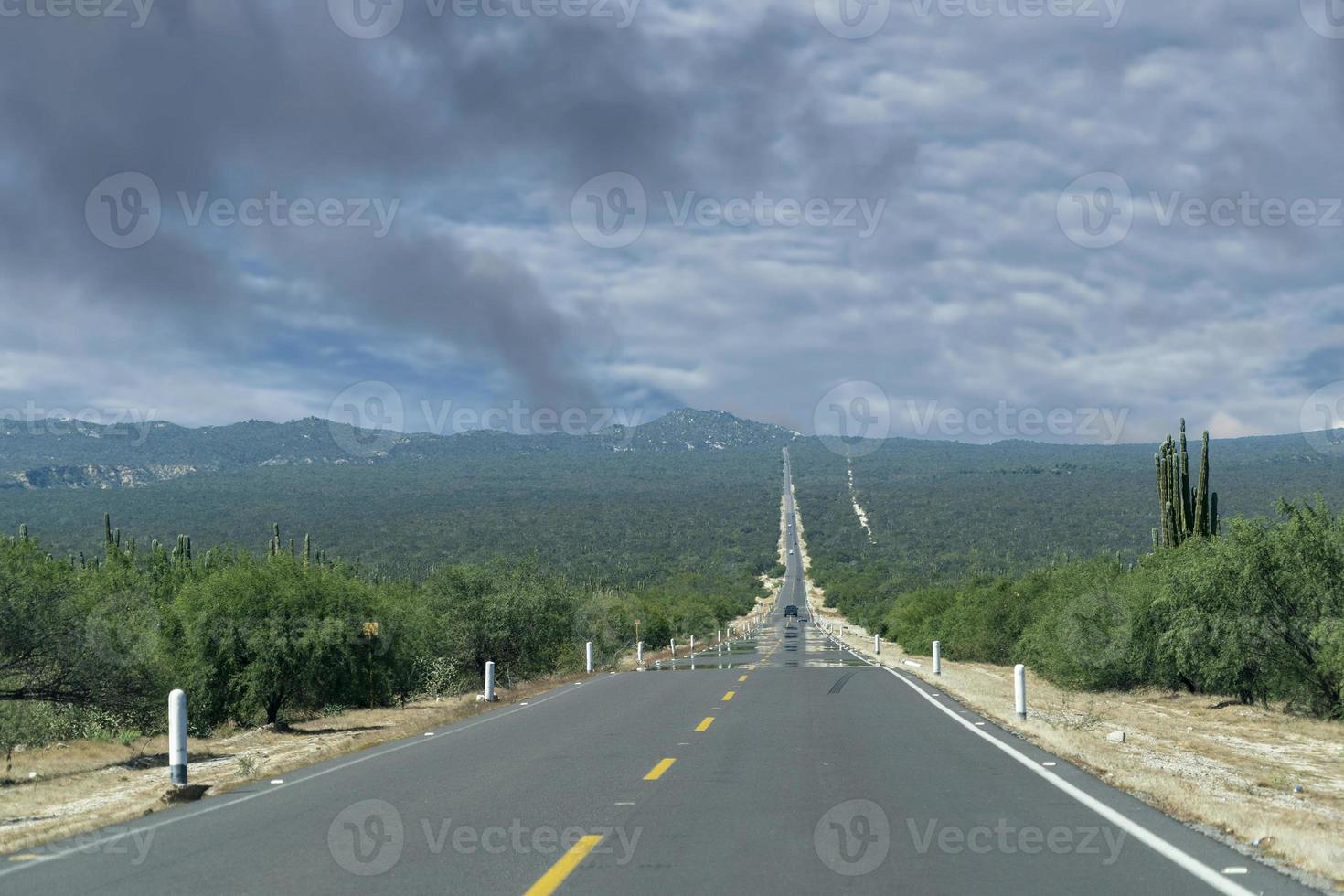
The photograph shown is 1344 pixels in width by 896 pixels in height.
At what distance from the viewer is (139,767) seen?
16.7m

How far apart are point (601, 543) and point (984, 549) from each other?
53.6 metres

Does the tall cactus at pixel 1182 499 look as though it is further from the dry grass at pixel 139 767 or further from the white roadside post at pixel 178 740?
the white roadside post at pixel 178 740

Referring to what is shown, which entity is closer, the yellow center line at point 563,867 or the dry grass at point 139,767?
the yellow center line at point 563,867

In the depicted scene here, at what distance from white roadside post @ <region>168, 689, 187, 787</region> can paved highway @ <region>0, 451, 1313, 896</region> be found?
2.77 ft

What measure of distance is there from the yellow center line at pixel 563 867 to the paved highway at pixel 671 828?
24mm

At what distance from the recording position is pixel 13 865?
833cm

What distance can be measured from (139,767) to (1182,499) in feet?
105

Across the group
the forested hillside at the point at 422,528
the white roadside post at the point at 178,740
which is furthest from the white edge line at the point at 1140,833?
the forested hillside at the point at 422,528

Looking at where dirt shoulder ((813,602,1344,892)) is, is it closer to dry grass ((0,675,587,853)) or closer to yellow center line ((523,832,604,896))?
yellow center line ((523,832,604,896))

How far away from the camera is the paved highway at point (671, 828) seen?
7441 millimetres

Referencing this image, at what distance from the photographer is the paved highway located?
24.4 ft

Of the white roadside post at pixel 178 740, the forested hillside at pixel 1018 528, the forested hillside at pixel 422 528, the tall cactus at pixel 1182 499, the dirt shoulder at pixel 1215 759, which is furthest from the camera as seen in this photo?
the forested hillside at pixel 422 528

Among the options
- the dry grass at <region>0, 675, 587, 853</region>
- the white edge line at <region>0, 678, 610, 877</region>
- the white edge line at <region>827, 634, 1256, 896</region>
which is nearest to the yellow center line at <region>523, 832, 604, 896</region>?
the white edge line at <region>0, 678, 610, 877</region>

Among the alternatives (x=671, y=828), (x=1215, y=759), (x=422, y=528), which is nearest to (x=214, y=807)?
(x=671, y=828)
